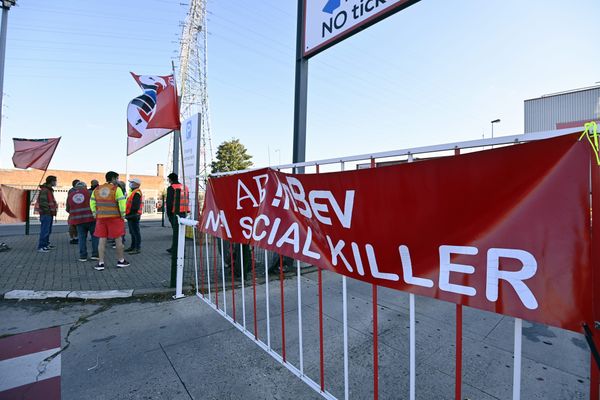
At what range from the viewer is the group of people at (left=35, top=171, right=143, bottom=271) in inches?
219

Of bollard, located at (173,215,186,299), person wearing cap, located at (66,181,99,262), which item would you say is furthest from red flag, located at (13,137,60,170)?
bollard, located at (173,215,186,299)

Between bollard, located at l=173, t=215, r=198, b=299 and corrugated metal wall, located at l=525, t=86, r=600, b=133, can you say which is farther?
corrugated metal wall, located at l=525, t=86, r=600, b=133

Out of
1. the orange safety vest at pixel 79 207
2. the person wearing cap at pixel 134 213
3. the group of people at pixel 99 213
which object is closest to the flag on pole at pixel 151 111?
the person wearing cap at pixel 134 213

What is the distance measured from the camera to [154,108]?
5.76 meters

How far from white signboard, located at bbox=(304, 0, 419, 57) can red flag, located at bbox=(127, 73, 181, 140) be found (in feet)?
8.13

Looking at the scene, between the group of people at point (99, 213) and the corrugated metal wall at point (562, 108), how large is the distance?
31281mm

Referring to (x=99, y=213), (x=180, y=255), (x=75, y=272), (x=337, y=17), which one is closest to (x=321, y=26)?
(x=337, y=17)

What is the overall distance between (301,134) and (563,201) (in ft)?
15.7

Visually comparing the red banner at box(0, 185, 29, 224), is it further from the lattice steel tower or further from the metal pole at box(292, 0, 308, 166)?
the lattice steel tower

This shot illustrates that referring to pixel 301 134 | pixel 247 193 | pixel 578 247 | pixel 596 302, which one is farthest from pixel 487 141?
pixel 301 134

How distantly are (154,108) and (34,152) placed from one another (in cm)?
580

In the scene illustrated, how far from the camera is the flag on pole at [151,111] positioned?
15.6 ft

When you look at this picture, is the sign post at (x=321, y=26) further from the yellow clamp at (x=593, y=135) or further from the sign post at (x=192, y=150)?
the yellow clamp at (x=593, y=135)

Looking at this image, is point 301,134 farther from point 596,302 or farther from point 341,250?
point 596,302
